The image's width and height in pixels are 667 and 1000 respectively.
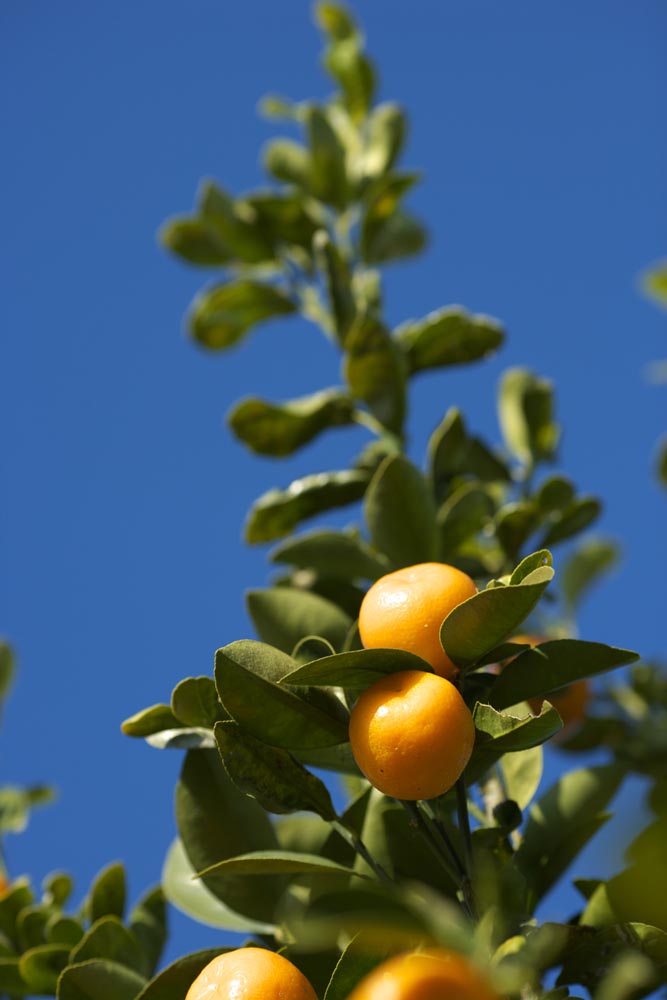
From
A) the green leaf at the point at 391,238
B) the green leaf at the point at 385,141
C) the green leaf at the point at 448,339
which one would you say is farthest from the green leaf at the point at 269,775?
the green leaf at the point at 385,141

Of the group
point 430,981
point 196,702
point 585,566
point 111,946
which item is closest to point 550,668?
point 196,702

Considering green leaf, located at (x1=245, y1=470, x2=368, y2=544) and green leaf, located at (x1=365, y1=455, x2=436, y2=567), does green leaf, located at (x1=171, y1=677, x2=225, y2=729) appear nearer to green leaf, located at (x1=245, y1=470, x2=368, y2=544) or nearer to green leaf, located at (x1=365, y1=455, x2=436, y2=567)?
green leaf, located at (x1=365, y1=455, x2=436, y2=567)

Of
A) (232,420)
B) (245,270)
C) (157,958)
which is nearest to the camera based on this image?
(157,958)

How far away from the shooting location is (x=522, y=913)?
3.67 ft

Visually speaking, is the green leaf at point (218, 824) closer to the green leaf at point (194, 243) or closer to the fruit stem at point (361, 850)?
the fruit stem at point (361, 850)

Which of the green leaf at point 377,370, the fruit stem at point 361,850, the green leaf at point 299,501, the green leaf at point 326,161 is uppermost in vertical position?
the green leaf at point 326,161

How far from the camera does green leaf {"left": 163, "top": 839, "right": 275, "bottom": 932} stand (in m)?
1.30

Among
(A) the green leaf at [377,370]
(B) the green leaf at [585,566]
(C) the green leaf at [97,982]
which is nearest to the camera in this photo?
(C) the green leaf at [97,982]

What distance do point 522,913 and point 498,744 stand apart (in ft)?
0.68

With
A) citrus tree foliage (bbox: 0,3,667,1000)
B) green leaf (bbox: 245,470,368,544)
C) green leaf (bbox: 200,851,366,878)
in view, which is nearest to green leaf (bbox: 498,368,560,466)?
citrus tree foliage (bbox: 0,3,667,1000)

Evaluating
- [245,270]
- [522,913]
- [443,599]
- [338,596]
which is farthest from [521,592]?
[245,270]

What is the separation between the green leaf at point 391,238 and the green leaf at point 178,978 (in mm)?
1554

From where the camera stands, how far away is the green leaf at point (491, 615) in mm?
979

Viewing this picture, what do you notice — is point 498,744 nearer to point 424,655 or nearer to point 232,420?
point 424,655
